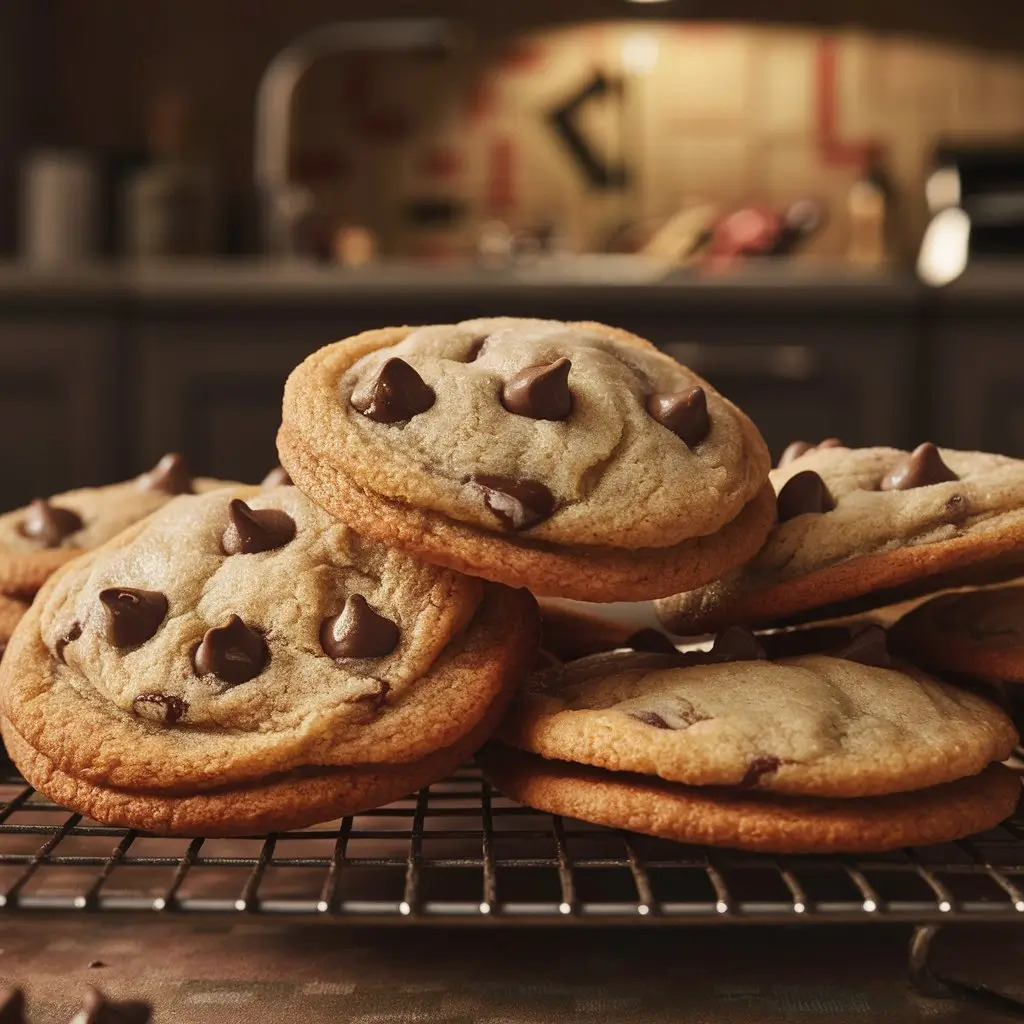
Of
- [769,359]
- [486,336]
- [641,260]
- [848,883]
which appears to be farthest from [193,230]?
[848,883]

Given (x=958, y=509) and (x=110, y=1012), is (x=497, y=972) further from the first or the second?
(x=958, y=509)

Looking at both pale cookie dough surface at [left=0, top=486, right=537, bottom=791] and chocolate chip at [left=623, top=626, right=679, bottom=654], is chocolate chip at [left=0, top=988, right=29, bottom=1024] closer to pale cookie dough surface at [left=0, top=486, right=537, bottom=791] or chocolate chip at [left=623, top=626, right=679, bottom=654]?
pale cookie dough surface at [left=0, top=486, right=537, bottom=791]

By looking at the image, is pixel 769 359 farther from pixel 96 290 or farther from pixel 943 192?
pixel 96 290

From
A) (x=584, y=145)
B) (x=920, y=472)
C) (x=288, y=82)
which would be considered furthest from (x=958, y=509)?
(x=288, y=82)

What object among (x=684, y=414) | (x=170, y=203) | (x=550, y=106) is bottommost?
(x=684, y=414)

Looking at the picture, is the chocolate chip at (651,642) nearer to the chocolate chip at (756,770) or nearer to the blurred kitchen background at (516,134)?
the chocolate chip at (756,770)

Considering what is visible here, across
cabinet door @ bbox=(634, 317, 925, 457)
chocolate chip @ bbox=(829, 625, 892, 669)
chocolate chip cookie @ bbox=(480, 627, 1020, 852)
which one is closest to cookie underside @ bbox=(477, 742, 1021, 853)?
chocolate chip cookie @ bbox=(480, 627, 1020, 852)
